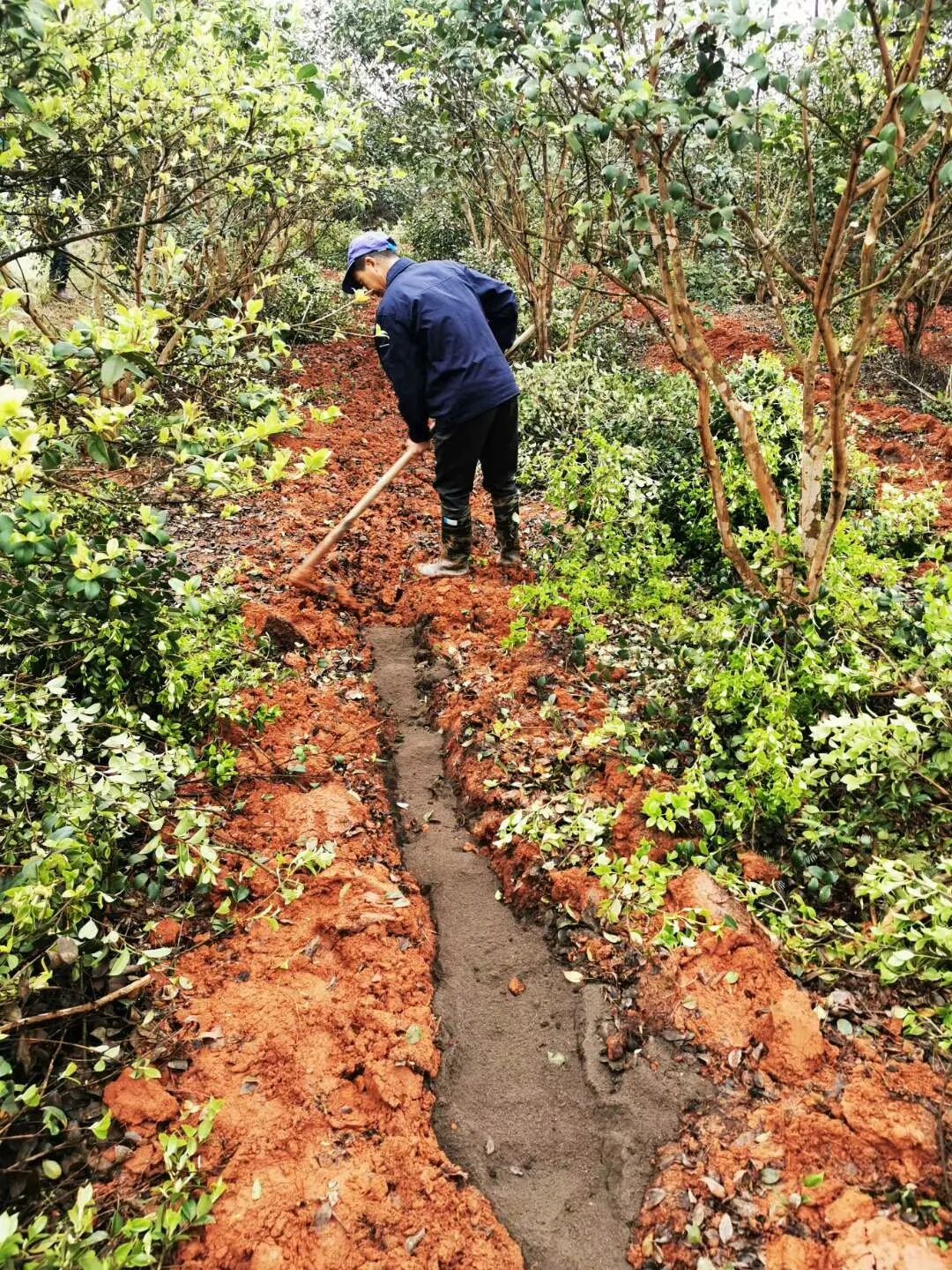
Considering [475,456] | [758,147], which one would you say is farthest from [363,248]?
[758,147]

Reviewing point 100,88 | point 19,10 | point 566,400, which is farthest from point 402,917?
point 566,400

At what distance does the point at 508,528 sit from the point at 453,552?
421 millimetres

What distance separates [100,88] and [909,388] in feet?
30.4

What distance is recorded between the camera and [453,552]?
5.35 m

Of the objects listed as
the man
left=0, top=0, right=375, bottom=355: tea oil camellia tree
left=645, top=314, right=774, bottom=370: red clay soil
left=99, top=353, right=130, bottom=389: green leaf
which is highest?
left=0, top=0, right=375, bottom=355: tea oil camellia tree

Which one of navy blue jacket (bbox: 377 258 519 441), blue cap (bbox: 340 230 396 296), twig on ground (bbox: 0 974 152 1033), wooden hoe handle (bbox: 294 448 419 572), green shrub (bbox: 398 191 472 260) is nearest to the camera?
twig on ground (bbox: 0 974 152 1033)

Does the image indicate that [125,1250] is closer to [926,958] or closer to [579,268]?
[926,958]

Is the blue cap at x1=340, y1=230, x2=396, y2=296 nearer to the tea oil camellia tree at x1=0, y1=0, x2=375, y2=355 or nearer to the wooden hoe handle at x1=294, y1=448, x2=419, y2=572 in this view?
the tea oil camellia tree at x1=0, y1=0, x2=375, y2=355

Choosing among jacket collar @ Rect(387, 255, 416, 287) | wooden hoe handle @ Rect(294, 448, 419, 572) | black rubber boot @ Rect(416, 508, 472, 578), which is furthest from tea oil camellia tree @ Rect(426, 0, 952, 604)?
black rubber boot @ Rect(416, 508, 472, 578)

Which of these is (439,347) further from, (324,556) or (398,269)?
(324,556)

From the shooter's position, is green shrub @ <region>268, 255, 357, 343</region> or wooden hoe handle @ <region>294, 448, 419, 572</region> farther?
green shrub @ <region>268, 255, 357, 343</region>

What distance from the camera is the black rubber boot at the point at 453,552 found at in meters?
5.21

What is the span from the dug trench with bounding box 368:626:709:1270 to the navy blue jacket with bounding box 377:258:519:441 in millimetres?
2797

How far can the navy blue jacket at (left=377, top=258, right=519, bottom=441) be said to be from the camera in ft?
14.6
